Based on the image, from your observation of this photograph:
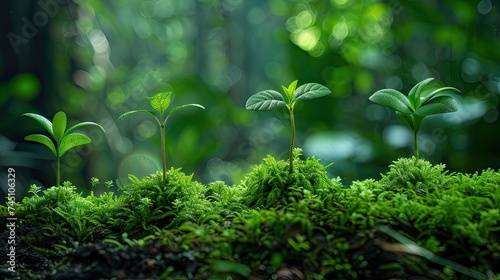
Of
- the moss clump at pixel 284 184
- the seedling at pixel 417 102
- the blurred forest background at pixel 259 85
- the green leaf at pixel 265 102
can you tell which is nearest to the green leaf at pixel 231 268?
the moss clump at pixel 284 184

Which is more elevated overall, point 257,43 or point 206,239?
point 257,43

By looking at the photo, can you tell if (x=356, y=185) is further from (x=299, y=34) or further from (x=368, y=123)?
(x=299, y=34)

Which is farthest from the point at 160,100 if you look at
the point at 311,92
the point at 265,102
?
the point at 311,92

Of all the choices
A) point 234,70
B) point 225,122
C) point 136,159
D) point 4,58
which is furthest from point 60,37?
point 234,70

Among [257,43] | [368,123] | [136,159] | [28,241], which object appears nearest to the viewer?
[28,241]

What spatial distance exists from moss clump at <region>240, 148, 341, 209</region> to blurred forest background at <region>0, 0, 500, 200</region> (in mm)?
1072

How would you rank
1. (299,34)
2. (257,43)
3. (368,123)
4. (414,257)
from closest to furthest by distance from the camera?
(414,257), (368,123), (299,34), (257,43)

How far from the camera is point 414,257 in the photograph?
785 millimetres

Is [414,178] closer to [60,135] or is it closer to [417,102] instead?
[417,102]

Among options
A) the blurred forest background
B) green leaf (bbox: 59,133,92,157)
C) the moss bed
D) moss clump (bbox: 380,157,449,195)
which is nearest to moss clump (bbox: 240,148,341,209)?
the moss bed

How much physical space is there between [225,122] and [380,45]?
946 millimetres

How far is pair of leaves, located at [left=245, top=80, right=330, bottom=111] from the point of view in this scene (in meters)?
1.01

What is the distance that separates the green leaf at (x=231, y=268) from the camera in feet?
2.43

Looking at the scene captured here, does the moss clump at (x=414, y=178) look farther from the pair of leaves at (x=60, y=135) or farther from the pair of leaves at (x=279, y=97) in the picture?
the pair of leaves at (x=60, y=135)
